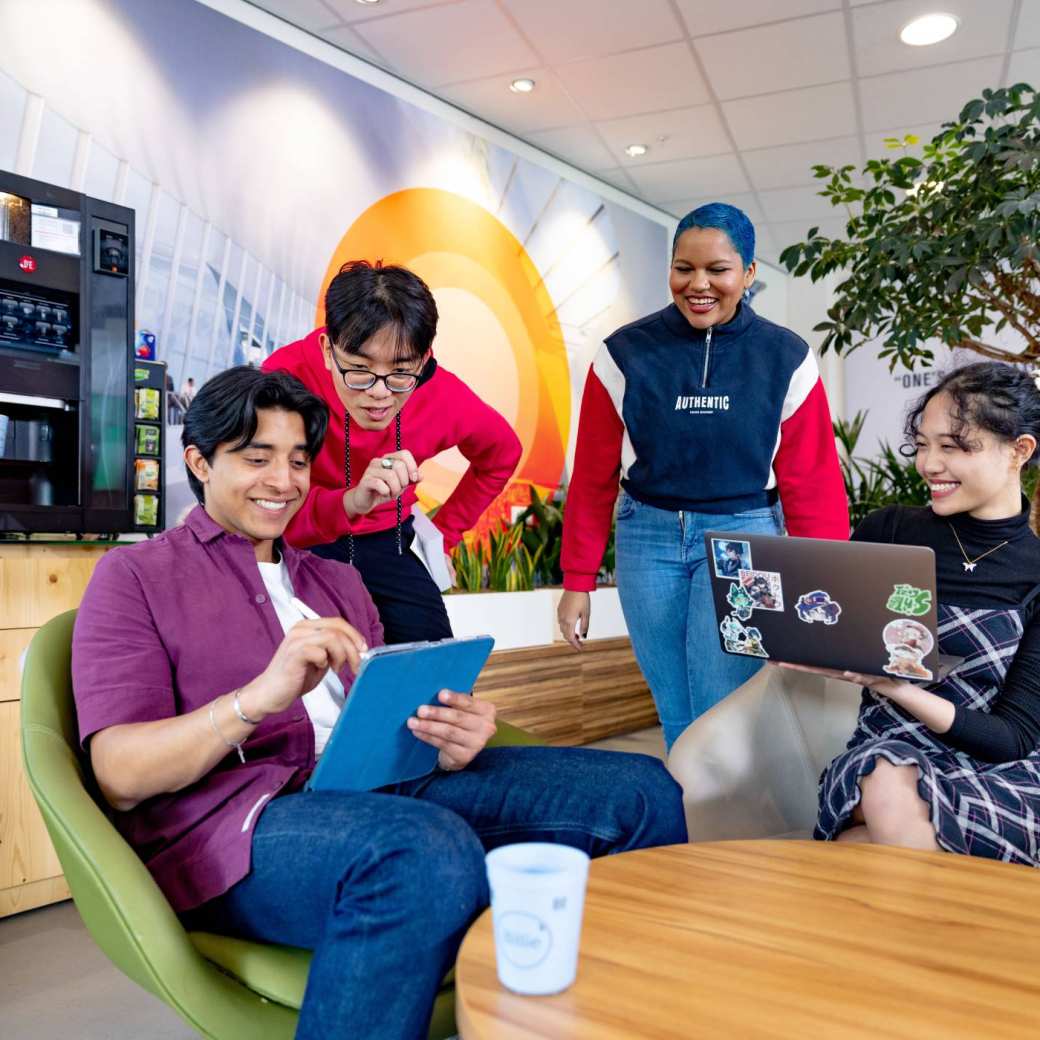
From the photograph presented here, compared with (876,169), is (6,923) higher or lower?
lower

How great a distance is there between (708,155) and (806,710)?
15.7 ft

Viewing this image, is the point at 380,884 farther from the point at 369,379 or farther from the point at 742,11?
the point at 742,11

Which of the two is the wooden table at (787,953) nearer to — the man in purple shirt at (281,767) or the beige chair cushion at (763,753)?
the man in purple shirt at (281,767)

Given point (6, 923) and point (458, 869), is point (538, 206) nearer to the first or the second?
point (6, 923)

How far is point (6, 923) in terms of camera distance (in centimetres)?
268

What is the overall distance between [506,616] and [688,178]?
3491 millimetres

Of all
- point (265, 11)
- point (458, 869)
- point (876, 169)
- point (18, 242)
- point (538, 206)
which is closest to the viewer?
point (458, 869)

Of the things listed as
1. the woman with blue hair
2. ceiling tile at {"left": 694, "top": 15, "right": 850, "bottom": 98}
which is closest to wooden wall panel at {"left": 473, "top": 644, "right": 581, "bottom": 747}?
the woman with blue hair

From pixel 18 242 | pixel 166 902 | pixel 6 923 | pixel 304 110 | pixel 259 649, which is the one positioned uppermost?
pixel 304 110

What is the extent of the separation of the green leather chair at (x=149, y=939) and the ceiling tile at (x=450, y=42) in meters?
3.73

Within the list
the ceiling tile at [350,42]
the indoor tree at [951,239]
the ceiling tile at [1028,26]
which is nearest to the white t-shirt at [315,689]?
the indoor tree at [951,239]

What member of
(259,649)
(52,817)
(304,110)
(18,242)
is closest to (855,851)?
(259,649)

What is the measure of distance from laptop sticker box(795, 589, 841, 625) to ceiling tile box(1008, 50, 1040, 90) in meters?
4.22

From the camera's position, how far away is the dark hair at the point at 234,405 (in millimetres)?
1590
